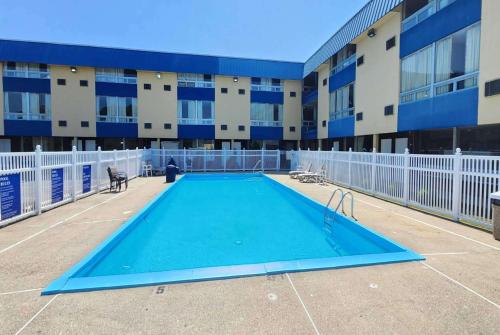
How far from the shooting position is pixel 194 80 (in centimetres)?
2562

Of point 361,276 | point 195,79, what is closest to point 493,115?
point 361,276

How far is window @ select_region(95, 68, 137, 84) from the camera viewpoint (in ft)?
78.5

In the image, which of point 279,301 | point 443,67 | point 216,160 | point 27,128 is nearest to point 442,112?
point 443,67

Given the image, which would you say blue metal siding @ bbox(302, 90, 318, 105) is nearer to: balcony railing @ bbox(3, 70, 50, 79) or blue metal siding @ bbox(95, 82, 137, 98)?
blue metal siding @ bbox(95, 82, 137, 98)

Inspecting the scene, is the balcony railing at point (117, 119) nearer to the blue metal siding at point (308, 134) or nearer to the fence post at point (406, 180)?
the blue metal siding at point (308, 134)

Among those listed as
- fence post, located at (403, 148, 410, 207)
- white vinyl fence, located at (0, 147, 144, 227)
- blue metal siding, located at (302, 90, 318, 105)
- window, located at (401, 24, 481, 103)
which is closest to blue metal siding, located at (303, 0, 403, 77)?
blue metal siding, located at (302, 90, 318, 105)

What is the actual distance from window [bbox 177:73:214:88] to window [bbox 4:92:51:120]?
10.9 metres

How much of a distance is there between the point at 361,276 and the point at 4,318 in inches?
160

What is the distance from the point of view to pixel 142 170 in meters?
18.5

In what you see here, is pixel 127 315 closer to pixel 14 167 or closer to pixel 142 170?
pixel 14 167

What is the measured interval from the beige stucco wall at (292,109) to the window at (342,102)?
609 cm

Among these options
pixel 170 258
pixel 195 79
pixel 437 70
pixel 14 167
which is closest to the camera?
pixel 170 258

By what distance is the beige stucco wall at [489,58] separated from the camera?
9.19m

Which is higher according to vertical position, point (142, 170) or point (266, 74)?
point (266, 74)
